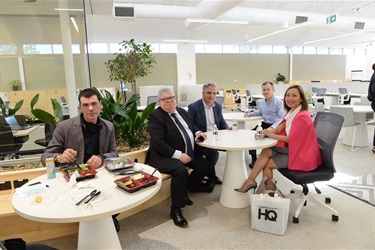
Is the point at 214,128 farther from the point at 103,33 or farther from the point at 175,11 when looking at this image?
the point at 103,33

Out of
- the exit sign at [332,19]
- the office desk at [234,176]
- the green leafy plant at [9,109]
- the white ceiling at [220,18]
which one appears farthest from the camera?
the exit sign at [332,19]

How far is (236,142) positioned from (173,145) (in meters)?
0.61

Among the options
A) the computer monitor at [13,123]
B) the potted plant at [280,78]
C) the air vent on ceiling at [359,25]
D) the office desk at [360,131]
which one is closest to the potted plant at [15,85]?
the computer monitor at [13,123]

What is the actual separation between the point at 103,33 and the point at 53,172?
1000 centimetres

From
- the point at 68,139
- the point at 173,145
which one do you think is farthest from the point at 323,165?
the point at 68,139

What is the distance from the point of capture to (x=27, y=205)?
1320 mm

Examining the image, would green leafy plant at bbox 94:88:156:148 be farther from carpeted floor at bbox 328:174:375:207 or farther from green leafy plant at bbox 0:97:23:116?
carpeted floor at bbox 328:174:375:207

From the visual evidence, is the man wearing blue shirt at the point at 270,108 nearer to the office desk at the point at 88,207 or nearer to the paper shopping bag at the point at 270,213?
the paper shopping bag at the point at 270,213

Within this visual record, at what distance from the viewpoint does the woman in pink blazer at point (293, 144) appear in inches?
87.8

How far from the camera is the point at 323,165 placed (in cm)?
233

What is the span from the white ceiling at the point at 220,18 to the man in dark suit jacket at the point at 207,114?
289 cm

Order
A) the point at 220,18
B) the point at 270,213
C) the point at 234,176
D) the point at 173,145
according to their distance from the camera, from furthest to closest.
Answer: the point at 220,18 < the point at 234,176 < the point at 173,145 < the point at 270,213

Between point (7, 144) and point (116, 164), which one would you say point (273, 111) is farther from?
point (7, 144)

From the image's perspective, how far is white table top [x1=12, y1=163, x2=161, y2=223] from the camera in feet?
3.97
